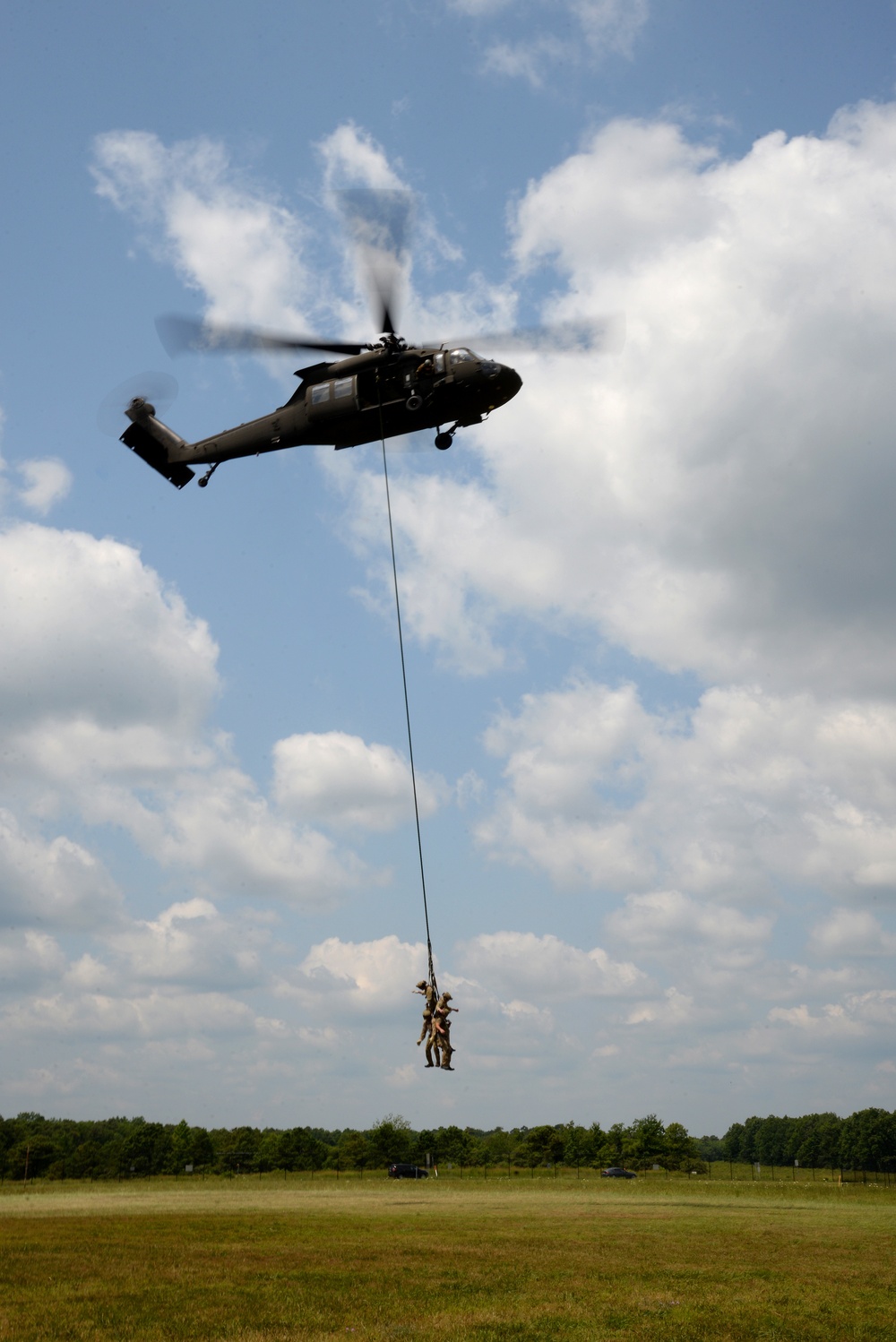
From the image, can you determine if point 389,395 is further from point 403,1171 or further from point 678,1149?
point 678,1149

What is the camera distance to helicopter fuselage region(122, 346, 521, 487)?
2670 cm

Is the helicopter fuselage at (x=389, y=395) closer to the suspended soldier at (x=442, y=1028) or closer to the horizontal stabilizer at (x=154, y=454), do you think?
the horizontal stabilizer at (x=154, y=454)

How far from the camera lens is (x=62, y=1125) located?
196 meters

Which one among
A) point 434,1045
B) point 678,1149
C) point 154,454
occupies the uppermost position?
point 154,454

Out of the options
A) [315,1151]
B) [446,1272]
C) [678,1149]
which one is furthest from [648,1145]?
[446,1272]

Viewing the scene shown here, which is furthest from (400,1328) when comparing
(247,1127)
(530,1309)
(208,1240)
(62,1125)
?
(62,1125)

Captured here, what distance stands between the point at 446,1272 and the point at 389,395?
2412 centimetres

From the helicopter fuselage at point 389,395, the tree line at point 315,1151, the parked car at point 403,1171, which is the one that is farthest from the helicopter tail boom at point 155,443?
the tree line at point 315,1151

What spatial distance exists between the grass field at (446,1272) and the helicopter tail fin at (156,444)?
892 inches

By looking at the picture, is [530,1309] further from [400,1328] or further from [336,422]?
[336,422]

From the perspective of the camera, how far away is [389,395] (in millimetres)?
27094

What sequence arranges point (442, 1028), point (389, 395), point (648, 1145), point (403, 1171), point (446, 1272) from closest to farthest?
point (442, 1028) < point (389, 395) < point (446, 1272) < point (403, 1171) < point (648, 1145)

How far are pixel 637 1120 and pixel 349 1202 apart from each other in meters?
87.2

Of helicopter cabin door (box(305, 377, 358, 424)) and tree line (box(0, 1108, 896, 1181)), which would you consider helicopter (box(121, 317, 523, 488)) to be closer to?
helicopter cabin door (box(305, 377, 358, 424))
